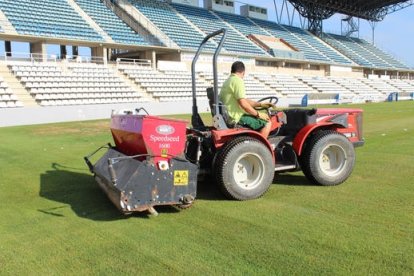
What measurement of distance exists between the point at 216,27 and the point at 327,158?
33727mm

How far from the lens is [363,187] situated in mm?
5516

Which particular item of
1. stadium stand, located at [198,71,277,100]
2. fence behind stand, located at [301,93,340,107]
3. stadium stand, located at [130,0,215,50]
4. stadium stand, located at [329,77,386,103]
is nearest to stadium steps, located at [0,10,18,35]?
stadium stand, located at [130,0,215,50]

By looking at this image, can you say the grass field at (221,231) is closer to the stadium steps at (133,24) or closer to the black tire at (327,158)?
the black tire at (327,158)

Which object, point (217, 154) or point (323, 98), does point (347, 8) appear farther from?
point (217, 154)

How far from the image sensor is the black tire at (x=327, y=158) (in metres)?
5.57

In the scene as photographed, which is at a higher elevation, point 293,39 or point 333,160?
point 293,39

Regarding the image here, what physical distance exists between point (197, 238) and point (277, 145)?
220 cm

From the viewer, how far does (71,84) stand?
2188cm

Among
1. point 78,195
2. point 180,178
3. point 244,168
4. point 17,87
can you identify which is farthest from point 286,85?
point 180,178

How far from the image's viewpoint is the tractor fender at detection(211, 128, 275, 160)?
5.04 meters

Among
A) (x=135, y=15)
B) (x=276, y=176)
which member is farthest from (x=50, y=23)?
(x=276, y=176)

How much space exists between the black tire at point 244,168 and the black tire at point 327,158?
2.27 feet

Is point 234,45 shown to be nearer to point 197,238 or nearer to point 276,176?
point 276,176

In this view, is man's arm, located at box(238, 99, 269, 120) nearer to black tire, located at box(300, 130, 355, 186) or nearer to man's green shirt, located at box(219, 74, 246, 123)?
man's green shirt, located at box(219, 74, 246, 123)
